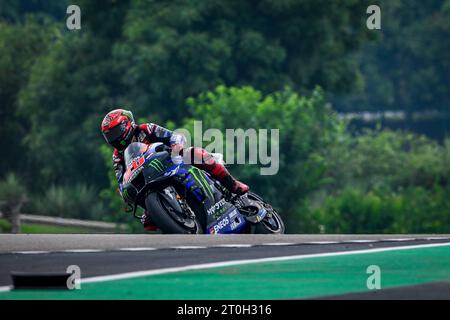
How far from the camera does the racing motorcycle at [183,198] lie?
15.2 meters

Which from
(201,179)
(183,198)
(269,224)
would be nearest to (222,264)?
(183,198)

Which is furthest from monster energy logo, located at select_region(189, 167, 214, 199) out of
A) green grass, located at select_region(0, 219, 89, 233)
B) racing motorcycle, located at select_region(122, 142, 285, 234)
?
green grass, located at select_region(0, 219, 89, 233)

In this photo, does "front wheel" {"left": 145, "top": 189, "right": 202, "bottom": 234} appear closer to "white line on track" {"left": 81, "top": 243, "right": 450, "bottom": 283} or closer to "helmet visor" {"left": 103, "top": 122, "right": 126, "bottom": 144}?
"helmet visor" {"left": 103, "top": 122, "right": 126, "bottom": 144}

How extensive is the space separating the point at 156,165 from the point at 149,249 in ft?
8.68

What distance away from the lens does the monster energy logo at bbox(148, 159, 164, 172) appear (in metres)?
15.3

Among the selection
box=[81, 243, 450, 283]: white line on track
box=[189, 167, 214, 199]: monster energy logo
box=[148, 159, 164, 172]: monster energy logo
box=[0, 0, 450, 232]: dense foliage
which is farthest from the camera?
box=[0, 0, 450, 232]: dense foliage

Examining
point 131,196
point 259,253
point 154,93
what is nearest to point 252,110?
point 154,93

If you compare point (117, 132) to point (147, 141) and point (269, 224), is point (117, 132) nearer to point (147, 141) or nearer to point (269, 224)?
point (147, 141)

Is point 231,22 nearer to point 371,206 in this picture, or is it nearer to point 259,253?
point 371,206

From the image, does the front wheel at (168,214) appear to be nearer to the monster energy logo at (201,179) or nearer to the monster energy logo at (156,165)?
the monster energy logo at (156,165)

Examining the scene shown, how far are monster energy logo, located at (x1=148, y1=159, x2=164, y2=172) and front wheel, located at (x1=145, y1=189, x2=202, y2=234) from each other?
0.28 metres

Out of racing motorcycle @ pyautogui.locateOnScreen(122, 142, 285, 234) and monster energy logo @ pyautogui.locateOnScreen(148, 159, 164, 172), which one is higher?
monster energy logo @ pyautogui.locateOnScreen(148, 159, 164, 172)

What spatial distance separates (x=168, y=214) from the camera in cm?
1505

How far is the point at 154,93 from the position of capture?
142ft
